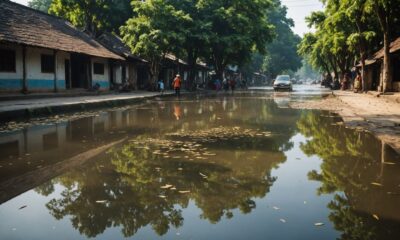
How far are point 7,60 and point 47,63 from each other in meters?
3.95

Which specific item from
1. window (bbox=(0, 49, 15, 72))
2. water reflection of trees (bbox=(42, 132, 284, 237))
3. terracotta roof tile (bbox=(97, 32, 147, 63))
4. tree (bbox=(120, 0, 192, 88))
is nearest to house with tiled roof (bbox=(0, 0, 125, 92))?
window (bbox=(0, 49, 15, 72))

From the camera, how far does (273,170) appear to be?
21.7 ft

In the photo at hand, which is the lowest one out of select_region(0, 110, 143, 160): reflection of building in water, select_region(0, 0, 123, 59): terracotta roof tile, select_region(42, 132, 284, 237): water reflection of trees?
select_region(42, 132, 284, 237): water reflection of trees

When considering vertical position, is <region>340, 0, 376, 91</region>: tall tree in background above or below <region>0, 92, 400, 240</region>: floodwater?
above

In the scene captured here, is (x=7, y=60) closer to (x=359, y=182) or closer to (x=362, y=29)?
(x=359, y=182)

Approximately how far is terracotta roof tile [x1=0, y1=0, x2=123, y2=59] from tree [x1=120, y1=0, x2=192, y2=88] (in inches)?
114

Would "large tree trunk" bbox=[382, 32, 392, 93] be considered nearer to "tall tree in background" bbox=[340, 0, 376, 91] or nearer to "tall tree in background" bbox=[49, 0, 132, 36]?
"tall tree in background" bbox=[340, 0, 376, 91]

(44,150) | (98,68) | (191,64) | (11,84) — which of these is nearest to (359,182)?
(44,150)

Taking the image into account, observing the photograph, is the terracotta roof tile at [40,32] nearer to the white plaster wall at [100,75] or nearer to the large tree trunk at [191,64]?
the white plaster wall at [100,75]

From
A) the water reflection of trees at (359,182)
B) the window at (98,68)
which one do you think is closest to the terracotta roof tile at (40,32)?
the window at (98,68)

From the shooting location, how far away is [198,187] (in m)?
5.53

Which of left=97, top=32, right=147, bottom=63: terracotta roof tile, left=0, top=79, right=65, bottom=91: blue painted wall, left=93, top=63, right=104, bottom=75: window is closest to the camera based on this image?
left=0, top=79, right=65, bottom=91: blue painted wall

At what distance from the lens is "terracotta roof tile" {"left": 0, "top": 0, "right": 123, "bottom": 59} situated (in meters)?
21.6

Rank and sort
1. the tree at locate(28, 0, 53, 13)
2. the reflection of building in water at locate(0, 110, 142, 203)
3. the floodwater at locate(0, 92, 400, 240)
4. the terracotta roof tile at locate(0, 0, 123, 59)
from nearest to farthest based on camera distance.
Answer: the floodwater at locate(0, 92, 400, 240) → the reflection of building in water at locate(0, 110, 142, 203) → the terracotta roof tile at locate(0, 0, 123, 59) → the tree at locate(28, 0, 53, 13)
